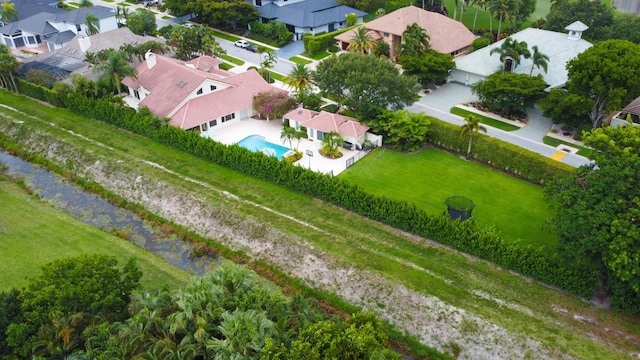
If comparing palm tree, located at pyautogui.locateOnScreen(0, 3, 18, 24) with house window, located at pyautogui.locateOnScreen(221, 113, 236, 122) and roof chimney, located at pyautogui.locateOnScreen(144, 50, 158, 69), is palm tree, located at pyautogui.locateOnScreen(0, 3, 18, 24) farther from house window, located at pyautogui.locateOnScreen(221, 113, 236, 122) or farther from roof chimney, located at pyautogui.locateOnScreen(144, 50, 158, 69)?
house window, located at pyautogui.locateOnScreen(221, 113, 236, 122)

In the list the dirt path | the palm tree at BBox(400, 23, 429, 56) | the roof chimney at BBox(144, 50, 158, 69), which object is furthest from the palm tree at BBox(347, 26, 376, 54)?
the dirt path

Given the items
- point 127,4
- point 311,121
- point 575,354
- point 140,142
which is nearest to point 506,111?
point 311,121

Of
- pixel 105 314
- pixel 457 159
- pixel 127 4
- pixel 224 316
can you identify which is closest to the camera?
pixel 224 316

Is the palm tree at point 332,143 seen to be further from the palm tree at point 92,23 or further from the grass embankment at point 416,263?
the palm tree at point 92,23

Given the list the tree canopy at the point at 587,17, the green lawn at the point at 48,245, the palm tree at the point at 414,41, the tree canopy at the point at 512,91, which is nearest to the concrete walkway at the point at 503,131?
the tree canopy at the point at 512,91

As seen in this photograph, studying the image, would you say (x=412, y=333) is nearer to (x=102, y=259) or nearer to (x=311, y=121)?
(x=102, y=259)

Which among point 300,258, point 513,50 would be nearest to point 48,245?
point 300,258
